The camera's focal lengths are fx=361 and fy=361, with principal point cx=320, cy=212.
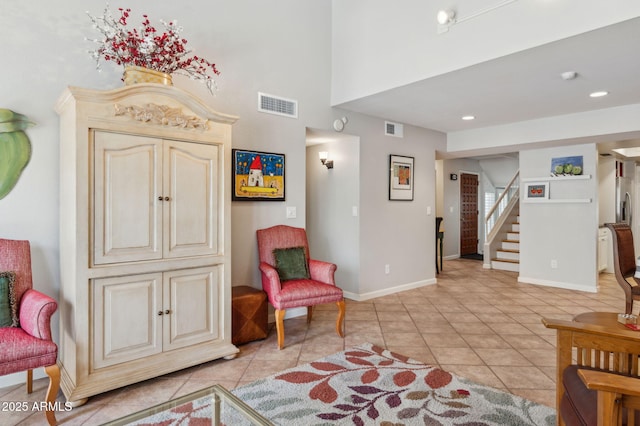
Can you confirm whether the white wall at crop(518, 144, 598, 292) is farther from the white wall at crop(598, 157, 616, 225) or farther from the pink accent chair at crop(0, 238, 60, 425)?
the pink accent chair at crop(0, 238, 60, 425)

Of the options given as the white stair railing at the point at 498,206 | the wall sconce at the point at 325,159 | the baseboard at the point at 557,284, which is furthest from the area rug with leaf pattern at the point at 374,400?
the white stair railing at the point at 498,206

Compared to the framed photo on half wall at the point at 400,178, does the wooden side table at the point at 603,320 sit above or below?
below

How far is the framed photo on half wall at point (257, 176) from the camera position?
141 inches

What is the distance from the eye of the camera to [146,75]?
8.39 feet

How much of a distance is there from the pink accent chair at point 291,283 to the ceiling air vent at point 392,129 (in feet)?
6.98

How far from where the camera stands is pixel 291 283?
3420 mm

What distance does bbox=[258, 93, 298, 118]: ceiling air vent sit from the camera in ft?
12.4

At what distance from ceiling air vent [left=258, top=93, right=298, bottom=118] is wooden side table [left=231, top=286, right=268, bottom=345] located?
1.89 meters

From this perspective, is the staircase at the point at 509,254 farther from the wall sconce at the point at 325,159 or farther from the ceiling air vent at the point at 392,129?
the wall sconce at the point at 325,159

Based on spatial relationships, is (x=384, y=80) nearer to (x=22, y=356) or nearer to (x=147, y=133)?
(x=147, y=133)

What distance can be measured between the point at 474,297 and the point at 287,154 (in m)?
3.26

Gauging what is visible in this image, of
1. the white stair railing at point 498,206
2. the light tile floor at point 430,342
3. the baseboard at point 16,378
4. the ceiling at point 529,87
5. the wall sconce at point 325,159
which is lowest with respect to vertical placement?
the light tile floor at point 430,342

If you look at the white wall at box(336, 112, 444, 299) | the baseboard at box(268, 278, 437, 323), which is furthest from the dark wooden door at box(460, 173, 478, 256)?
the baseboard at box(268, 278, 437, 323)

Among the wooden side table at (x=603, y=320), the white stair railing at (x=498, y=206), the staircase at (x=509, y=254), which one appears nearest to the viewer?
the wooden side table at (x=603, y=320)
